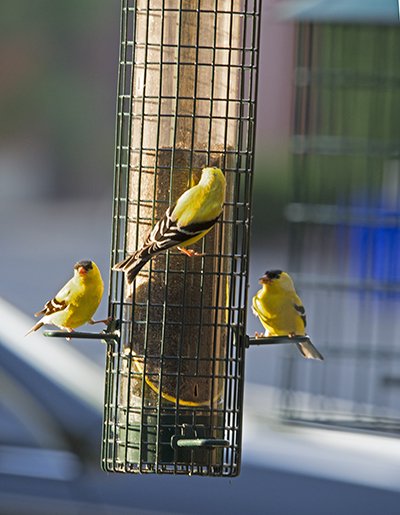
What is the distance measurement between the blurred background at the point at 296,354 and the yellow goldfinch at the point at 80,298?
203cm

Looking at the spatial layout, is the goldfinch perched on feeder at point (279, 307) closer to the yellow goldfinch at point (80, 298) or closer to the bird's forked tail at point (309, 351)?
the bird's forked tail at point (309, 351)

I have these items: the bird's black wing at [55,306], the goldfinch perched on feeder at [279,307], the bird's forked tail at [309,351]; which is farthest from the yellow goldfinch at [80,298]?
the bird's forked tail at [309,351]

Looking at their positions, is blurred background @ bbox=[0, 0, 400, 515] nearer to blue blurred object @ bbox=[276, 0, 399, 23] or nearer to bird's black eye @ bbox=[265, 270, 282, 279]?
blue blurred object @ bbox=[276, 0, 399, 23]

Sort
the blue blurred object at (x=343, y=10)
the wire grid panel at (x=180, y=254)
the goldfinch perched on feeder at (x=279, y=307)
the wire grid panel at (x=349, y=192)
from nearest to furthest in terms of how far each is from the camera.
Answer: the wire grid panel at (x=180, y=254), the goldfinch perched on feeder at (x=279, y=307), the blue blurred object at (x=343, y=10), the wire grid panel at (x=349, y=192)

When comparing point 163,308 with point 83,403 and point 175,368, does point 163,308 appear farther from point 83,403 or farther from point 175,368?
point 83,403

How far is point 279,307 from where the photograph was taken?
459 centimetres

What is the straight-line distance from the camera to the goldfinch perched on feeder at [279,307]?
4.59m

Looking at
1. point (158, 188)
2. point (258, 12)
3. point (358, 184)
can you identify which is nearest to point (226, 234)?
point (158, 188)

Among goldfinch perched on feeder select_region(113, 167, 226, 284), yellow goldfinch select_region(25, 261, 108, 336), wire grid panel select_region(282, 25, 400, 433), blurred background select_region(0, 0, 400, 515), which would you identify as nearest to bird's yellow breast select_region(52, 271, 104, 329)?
yellow goldfinch select_region(25, 261, 108, 336)

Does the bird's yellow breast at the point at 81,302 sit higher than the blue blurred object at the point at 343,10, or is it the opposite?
the blue blurred object at the point at 343,10

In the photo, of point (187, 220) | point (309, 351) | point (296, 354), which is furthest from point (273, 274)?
point (296, 354)

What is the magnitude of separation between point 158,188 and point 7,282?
1424 centimetres

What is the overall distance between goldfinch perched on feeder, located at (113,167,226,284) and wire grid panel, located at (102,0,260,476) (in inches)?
10.1

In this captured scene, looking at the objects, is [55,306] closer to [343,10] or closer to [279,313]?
[279,313]
